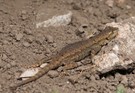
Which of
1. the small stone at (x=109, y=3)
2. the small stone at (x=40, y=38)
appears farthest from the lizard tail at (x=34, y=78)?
the small stone at (x=109, y=3)

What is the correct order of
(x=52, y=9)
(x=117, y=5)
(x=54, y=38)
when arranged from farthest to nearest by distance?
(x=117, y=5) < (x=52, y=9) < (x=54, y=38)

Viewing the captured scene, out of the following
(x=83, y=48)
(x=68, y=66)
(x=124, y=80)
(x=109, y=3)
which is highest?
(x=109, y=3)

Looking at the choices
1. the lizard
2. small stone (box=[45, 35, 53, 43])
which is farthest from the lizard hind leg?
small stone (box=[45, 35, 53, 43])

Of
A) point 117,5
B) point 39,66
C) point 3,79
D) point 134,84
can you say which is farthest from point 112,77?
point 117,5

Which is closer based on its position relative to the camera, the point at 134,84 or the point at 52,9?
the point at 134,84

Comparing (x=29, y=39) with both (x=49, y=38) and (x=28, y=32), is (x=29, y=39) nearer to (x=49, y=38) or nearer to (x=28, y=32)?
(x=28, y=32)

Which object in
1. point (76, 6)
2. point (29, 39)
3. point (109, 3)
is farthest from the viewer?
point (109, 3)

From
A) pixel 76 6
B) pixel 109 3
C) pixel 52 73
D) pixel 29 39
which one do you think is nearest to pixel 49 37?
pixel 29 39

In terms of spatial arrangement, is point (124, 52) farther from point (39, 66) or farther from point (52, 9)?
point (52, 9)

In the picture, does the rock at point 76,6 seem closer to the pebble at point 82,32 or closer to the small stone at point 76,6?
the small stone at point 76,6
